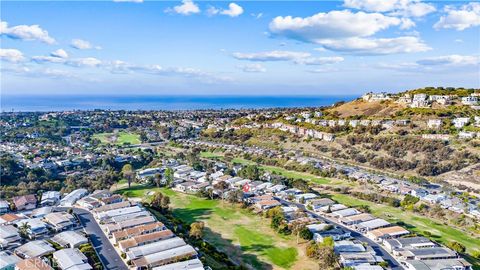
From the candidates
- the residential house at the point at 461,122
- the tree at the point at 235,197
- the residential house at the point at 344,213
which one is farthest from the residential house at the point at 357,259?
the residential house at the point at 461,122

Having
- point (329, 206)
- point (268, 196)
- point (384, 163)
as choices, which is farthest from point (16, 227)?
point (384, 163)

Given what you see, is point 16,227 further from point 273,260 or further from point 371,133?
point 371,133

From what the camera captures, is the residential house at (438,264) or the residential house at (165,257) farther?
the residential house at (438,264)

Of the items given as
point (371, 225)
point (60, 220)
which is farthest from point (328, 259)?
point (60, 220)

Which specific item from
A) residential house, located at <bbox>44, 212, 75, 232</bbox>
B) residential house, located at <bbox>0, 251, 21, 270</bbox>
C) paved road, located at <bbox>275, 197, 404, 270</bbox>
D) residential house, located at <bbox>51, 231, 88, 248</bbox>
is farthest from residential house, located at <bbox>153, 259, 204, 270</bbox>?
Result: paved road, located at <bbox>275, 197, 404, 270</bbox>

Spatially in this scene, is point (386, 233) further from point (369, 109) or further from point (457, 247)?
point (369, 109)

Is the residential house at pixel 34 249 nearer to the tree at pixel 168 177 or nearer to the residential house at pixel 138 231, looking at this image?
the residential house at pixel 138 231

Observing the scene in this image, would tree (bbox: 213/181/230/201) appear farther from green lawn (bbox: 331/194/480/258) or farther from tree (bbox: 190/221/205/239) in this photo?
tree (bbox: 190/221/205/239)
